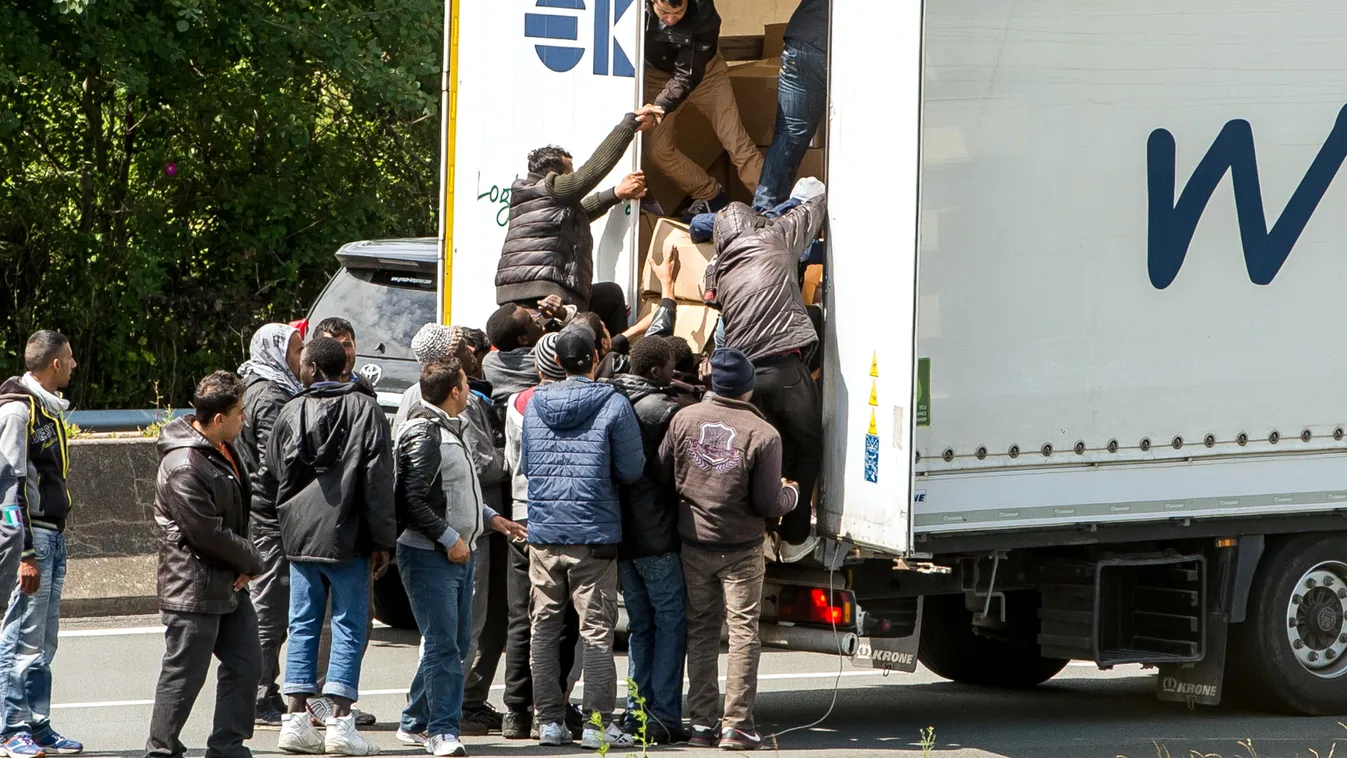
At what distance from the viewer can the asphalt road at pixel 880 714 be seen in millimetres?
8180

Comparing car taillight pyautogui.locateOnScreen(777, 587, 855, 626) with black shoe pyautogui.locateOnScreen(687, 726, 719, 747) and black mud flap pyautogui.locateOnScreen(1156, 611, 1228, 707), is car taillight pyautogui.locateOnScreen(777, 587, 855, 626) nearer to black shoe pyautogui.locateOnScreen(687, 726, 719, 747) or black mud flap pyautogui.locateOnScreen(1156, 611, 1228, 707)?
black shoe pyautogui.locateOnScreen(687, 726, 719, 747)

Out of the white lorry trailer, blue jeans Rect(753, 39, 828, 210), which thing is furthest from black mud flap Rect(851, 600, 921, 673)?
blue jeans Rect(753, 39, 828, 210)

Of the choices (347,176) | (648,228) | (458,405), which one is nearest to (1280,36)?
(648,228)

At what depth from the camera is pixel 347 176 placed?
1808 centimetres

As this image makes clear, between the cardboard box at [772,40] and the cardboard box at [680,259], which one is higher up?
the cardboard box at [772,40]

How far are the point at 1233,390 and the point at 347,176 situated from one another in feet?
37.5

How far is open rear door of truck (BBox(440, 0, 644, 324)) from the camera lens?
9414 mm

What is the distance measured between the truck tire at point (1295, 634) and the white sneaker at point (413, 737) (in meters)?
3.77

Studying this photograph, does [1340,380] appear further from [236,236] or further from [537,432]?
[236,236]

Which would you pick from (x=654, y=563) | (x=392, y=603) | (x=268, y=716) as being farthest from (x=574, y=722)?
(x=392, y=603)

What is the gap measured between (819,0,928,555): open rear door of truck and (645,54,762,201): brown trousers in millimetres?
2993

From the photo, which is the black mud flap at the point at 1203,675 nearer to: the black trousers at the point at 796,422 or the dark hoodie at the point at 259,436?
the black trousers at the point at 796,422

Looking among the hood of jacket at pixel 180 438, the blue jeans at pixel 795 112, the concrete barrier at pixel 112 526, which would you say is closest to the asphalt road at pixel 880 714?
the concrete barrier at pixel 112 526

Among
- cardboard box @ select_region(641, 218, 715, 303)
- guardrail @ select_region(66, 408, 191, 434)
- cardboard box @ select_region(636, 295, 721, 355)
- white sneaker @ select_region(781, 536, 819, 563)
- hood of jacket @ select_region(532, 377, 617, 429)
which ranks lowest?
white sneaker @ select_region(781, 536, 819, 563)
